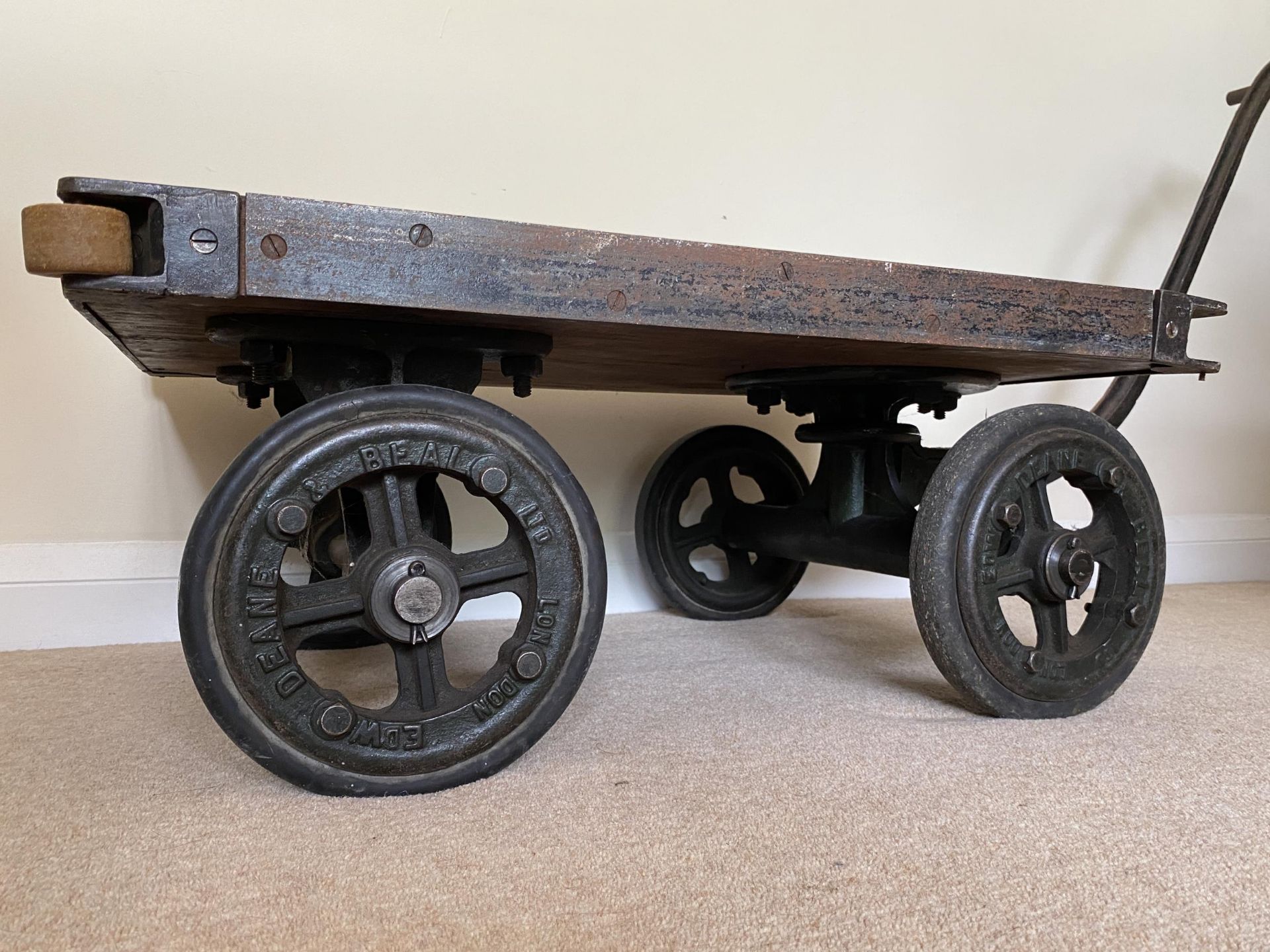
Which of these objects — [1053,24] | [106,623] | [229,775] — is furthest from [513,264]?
[1053,24]

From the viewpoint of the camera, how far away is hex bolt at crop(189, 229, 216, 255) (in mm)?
716

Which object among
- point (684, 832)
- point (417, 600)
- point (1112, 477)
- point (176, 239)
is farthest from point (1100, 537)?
point (176, 239)

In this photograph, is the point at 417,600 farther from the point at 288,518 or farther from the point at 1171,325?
the point at 1171,325

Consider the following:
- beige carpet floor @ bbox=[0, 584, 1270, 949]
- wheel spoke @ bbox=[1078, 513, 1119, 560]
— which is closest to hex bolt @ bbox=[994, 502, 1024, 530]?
wheel spoke @ bbox=[1078, 513, 1119, 560]

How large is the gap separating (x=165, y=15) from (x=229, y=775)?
50.5 inches

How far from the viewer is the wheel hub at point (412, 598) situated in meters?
0.82

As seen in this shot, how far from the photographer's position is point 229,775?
874 millimetres

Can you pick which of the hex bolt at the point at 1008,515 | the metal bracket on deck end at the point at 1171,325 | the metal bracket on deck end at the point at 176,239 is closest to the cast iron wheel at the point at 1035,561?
the hex bolt at the point at 1008,515

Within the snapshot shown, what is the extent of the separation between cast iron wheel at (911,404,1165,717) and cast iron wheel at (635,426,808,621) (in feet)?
1.99

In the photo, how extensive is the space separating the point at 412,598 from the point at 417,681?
92 millimetres

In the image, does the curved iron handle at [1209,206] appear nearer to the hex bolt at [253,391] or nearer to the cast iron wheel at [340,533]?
the cast iron wheel at [340,533]

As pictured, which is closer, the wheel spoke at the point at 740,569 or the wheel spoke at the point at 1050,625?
the wheel spoke at the point at 1050,625

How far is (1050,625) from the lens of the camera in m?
1.10

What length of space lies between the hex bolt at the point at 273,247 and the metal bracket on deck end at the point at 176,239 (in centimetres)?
2
